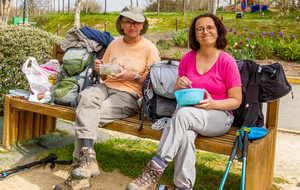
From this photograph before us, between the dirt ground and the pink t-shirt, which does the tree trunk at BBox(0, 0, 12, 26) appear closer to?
the dirt ground

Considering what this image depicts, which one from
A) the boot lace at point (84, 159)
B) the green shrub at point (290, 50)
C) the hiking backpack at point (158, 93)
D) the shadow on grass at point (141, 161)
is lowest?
the shadow on grass at point (141, 161)

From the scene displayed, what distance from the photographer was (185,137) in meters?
2.53

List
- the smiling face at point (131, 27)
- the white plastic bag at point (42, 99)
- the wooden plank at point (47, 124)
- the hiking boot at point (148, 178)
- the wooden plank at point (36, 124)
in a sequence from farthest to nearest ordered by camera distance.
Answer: the wooden plank at point (47, 124)
the wooden plank at point (36, 124)
the white plastic bag at point (42, 99)
the smiling face at point (131, 27)
the hiking boot at point (148, 178)

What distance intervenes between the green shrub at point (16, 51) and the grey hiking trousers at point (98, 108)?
2.04 metres

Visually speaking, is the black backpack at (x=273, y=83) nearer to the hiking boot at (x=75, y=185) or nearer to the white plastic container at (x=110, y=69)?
the white plastic container at (x=110, y=69)

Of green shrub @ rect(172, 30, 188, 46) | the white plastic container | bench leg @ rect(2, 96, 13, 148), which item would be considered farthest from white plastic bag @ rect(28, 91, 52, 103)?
green shrub @ rect(172, 30, 188, 46)

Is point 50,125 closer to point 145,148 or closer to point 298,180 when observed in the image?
point 145,148

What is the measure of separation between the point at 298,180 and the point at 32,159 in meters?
2.90

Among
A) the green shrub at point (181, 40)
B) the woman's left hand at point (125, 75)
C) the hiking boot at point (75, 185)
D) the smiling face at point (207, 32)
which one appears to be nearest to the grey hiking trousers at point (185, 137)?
the smiling face at point (207, 32)

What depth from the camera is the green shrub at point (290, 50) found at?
772cm

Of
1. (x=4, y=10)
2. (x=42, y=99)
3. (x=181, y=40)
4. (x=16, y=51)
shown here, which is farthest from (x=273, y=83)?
(x=4, y=10)

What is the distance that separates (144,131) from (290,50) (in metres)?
5.97

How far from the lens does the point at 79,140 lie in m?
3.05

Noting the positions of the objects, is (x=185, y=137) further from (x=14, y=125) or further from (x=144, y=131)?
(x=14, y=125)
